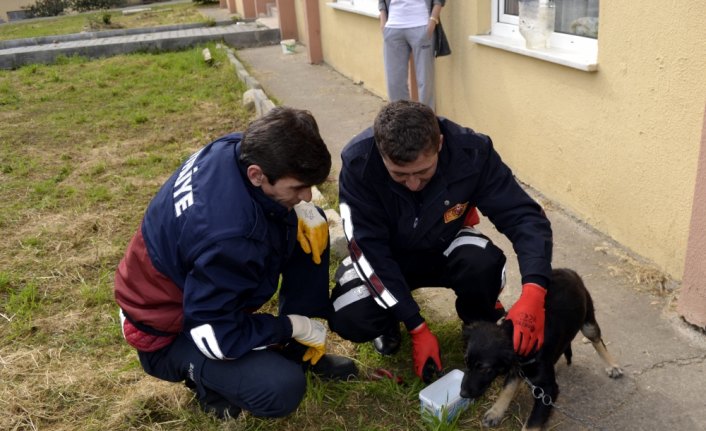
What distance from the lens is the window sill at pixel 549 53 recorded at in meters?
4.23

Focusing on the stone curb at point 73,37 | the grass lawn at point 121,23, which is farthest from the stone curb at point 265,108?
the grass lawn at point 121,23

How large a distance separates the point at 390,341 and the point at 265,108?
206 inches

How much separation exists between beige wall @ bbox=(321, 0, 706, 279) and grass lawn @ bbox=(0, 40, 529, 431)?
1.39 meters

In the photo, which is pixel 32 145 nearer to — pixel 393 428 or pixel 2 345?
pixel 2 345

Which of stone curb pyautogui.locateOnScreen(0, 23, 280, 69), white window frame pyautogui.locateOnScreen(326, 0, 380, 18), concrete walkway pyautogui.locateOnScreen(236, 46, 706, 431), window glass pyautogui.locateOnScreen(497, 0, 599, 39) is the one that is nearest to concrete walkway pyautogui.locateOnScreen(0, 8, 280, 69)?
stone curb pyautogui.locateOnScreen(0, 23, 280, 69)

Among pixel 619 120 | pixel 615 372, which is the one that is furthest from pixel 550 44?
pixel 615 372

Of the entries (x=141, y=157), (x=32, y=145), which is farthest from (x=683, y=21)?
(x=32, y=145)

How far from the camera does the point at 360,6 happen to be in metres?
9.77

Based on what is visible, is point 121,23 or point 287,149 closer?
point 287,149

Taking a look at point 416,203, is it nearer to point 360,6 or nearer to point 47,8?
point 360,6

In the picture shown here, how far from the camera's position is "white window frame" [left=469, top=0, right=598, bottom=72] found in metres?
4.34

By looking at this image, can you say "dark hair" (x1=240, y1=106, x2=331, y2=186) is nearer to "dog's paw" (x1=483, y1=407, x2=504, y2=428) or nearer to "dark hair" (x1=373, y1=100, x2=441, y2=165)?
"dark hair" (x1=373, y1=100, x2=441, y2=165)

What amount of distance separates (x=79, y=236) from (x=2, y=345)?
150 centimetres

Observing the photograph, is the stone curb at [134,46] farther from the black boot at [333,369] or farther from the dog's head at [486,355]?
the dog's head at [486,355]
